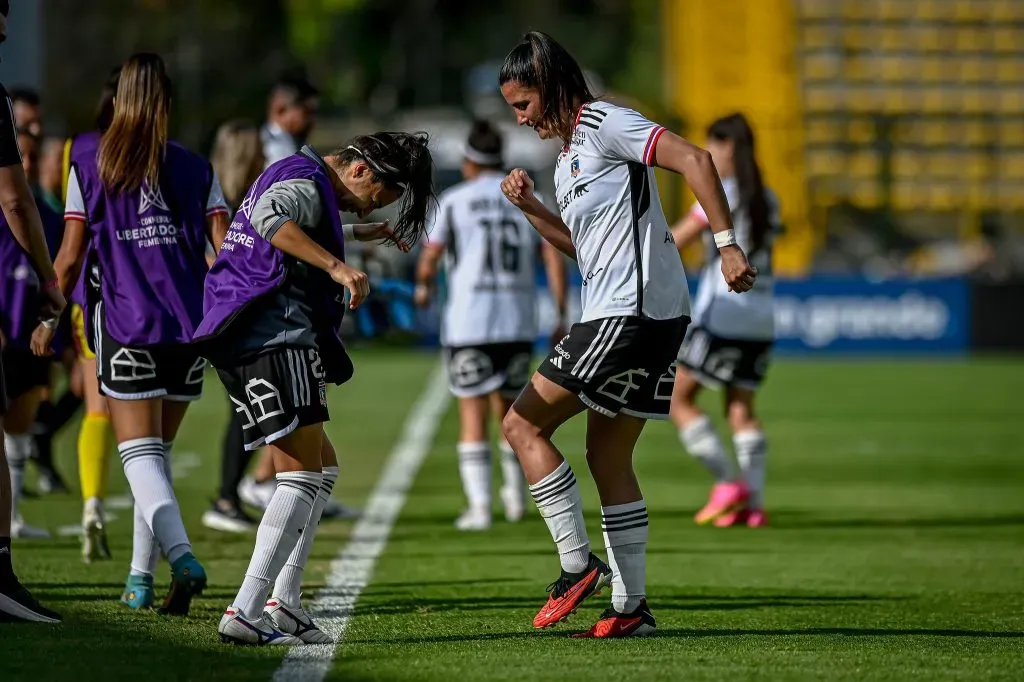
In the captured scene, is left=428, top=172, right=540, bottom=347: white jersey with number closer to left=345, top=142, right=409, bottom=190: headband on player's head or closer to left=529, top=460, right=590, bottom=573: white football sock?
left=529, top=460, right=590, bottom=573: white football sock

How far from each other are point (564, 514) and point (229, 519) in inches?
149

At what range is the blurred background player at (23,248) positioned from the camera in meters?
6.21

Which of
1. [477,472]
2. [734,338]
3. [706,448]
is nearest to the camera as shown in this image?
[734,338]

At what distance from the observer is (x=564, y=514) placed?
6195mm

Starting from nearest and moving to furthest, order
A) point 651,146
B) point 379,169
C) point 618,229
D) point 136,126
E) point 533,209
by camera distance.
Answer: point 651,146
point 379,169
point 618,229
point 533,209
point 136,126

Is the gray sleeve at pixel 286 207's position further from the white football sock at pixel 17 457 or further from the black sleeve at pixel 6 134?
the white football sock at pixel 17 457

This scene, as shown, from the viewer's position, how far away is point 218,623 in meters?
6.41

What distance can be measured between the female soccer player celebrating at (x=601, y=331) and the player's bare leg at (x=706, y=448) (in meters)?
3.83

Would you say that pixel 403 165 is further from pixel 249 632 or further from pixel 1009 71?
pixel 1009 71

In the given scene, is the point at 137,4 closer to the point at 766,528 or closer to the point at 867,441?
the point at 867,441

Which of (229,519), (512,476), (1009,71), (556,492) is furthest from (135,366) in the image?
(1009,71)

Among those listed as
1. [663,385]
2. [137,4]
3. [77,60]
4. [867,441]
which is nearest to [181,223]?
[663,385]

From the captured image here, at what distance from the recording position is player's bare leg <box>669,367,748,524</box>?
394 inches

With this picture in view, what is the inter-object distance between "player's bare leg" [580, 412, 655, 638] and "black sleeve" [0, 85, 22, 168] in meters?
2.19
